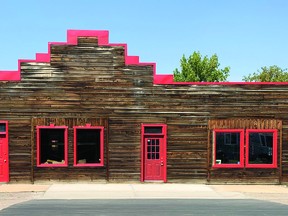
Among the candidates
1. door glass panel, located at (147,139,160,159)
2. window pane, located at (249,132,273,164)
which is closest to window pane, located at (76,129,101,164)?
door glass panel, located at (147,139,160,159)

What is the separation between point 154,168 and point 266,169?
16.8 ft

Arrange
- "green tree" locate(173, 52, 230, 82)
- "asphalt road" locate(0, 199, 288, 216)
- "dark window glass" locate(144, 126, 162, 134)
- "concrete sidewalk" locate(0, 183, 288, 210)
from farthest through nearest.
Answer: "green tree" locate(173, 52, 230, 82), "dark window glass" locate(144, 126, 162, 134), "concrete sidewalk" locate(0, 183, 288, 210), "asphalt road" locate(0, 199, 288, 216)

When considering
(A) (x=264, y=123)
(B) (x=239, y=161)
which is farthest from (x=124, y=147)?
(A) (x=264, y=123)

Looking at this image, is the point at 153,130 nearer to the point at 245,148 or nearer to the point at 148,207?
the point at 245,148

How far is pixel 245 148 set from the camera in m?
16.5

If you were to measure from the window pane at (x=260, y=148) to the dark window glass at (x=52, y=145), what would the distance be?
27.8 feet

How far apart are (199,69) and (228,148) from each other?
4092 centimetres

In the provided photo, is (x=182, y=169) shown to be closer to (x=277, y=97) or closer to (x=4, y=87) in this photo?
(x=277, y=97)

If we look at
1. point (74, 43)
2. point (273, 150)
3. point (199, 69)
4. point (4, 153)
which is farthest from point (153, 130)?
point (199, 69)

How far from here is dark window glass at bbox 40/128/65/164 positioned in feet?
52.9

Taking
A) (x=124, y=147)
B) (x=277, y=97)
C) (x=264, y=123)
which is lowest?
(x=124, y=147)

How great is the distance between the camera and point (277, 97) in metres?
16.5

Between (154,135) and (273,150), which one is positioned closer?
(154,135)

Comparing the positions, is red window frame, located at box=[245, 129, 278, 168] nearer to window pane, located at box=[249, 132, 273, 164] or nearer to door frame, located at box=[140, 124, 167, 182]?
window pane, located at box=[249, 132, 273, 164]
